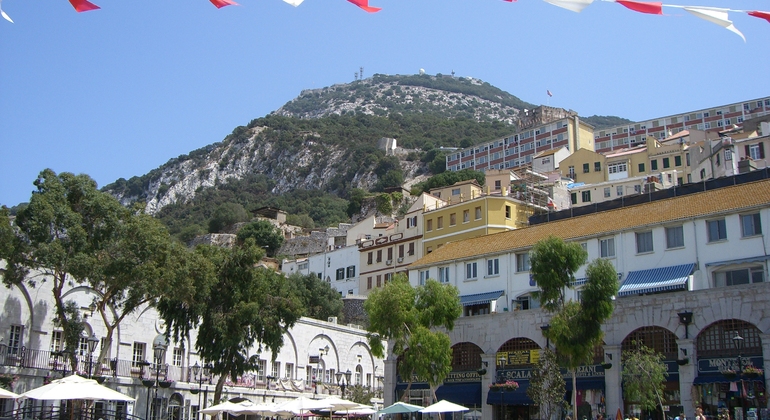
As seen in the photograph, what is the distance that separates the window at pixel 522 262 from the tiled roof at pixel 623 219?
564 mm

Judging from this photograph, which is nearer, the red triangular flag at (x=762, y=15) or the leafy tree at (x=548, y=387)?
the red triangular flag at (x=762, y=15)

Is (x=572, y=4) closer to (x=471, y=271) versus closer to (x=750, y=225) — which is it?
(x=750, y=225)

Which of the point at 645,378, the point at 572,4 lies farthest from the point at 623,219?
the point at 572,4

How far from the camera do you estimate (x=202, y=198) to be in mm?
162000

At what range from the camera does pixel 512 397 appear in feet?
115

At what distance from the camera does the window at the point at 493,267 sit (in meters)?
40.6

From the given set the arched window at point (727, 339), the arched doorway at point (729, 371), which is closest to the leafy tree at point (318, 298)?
the arched window at point (727, 339)

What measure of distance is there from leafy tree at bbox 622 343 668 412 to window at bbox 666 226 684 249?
21.1 ft

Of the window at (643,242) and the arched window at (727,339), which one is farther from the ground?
the window at (643,242)

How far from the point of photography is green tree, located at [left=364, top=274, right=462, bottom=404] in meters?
33.7

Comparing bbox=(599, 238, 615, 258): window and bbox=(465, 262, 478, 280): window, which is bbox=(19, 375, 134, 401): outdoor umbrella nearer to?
bbox=(465, 262, 478, 280): window

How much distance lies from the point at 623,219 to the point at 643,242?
222cm

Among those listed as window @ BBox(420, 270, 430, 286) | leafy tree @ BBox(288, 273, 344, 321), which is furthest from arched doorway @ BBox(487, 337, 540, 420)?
leafy tree @ BBox(288, 273, 344, 321)

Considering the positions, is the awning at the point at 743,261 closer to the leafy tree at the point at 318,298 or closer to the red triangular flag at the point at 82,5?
the red triangular flag at the point at 82,5
